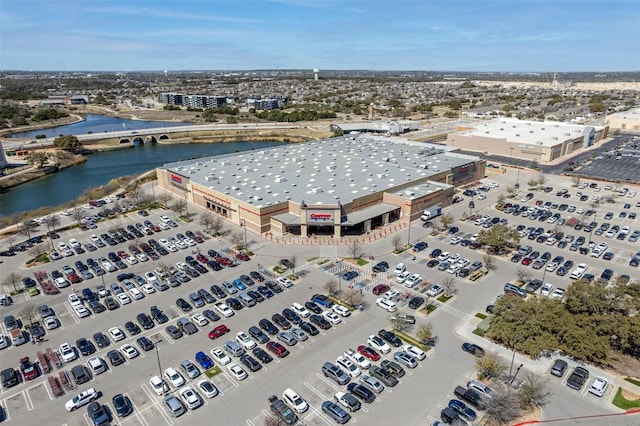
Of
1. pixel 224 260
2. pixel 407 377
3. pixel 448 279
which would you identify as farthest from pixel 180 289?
pixel 448 279

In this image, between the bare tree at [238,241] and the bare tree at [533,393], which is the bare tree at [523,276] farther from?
the bare tree at [238,241]

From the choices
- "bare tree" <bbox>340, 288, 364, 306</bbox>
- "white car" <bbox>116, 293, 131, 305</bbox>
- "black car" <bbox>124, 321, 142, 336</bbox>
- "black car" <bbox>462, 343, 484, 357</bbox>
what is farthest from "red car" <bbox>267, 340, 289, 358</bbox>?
"white car" <bbox>116, 293, 131, 305</bbox>

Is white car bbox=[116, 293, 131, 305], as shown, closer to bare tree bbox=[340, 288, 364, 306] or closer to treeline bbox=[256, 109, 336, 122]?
bare tree bbox=[340, 288, 364, 306]

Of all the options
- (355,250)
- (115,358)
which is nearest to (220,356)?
(115,358)

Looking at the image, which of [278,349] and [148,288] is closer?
[278,349]

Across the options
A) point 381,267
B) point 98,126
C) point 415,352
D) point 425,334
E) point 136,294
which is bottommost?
point 415,352

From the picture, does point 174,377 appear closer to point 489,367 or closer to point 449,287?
point 489,367

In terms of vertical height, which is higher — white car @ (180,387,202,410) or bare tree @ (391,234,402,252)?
bare tree @ (391,234,402,252)
